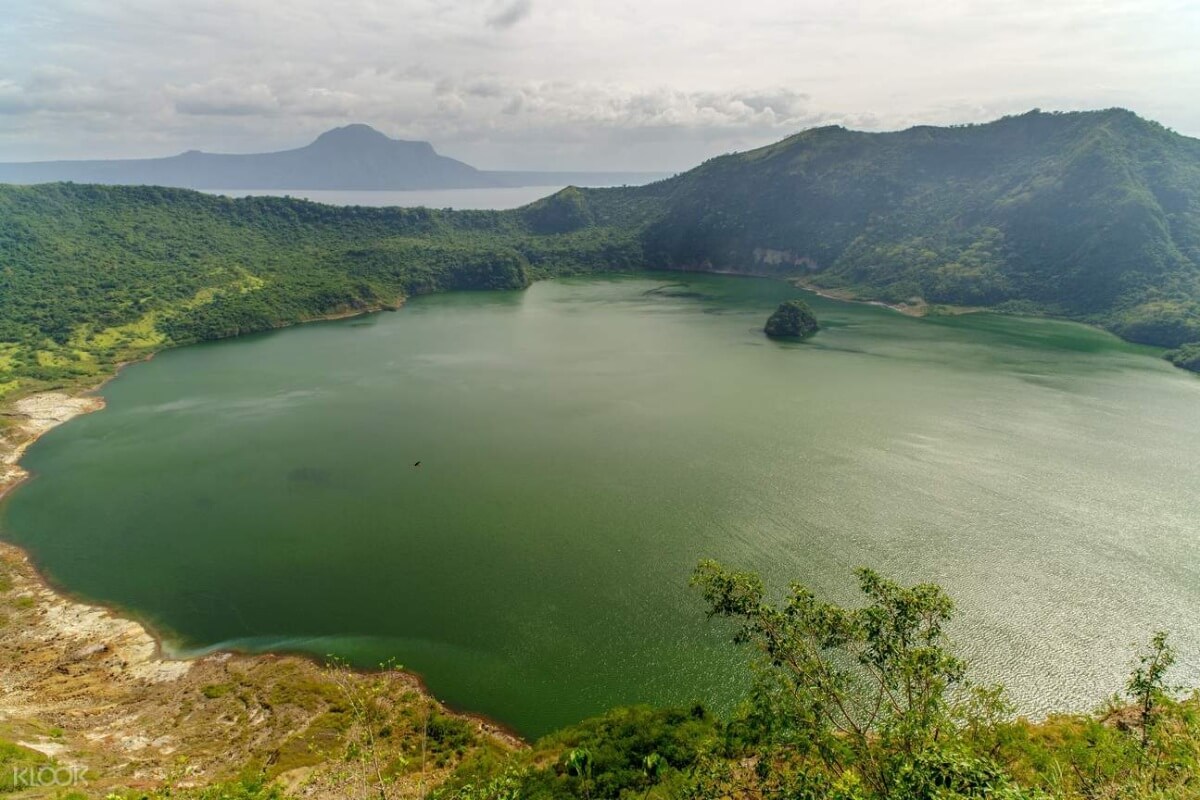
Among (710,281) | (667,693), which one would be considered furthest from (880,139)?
(667,693)

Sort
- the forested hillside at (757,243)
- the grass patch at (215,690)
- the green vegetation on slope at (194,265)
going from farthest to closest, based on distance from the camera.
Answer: the forested hillside at (757,243), the green vegetation on slope at (194,265), the grass patch at (215,690)

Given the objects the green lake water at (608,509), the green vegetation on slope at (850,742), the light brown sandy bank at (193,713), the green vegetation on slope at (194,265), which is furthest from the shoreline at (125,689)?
the green vegetation on slope at (194,265)

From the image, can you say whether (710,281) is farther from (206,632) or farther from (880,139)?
(206,632)

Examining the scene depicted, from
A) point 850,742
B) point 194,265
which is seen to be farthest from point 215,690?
point 194,265

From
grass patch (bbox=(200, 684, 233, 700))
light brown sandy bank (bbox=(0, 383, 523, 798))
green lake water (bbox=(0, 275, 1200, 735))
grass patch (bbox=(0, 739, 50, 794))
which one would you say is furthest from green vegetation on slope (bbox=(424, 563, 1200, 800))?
grass patch (bbox=(200, 684, 233, 700))

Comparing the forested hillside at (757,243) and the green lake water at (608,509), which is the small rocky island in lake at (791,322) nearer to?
the green lake water at (608,509)

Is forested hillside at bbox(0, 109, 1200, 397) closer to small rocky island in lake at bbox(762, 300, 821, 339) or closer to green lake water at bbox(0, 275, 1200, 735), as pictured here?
green lake water at bbox(0, 275, 1200, 735)
